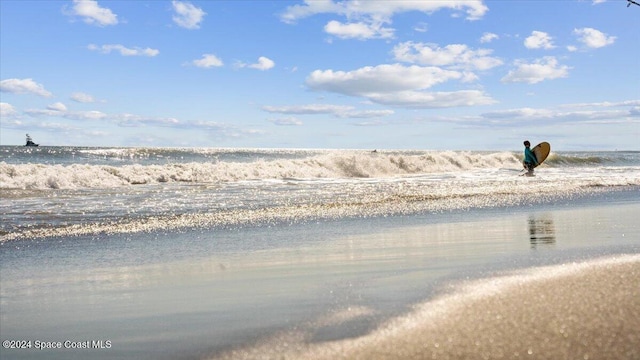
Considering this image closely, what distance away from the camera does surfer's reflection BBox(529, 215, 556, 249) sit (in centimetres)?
648

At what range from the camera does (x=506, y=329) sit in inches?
118

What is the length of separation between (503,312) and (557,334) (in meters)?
0.46

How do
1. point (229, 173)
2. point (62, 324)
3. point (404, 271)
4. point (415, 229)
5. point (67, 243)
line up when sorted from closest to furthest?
point (62, 324)
point (404, 271)
point (67, 243)
point (415, 229)
point (229, 173)

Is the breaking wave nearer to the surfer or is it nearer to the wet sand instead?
the surfer

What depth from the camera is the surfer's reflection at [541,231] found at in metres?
6.48

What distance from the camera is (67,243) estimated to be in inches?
272

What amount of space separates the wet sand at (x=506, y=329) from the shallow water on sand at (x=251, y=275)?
17 cm

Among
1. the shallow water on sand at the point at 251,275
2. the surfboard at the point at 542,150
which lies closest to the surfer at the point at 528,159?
the surfboard at the point at 542,150

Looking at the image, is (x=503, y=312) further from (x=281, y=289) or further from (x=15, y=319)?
(x=15, y=319)

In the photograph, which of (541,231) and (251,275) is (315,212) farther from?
(251,275)

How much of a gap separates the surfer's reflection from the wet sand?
8.17 ft

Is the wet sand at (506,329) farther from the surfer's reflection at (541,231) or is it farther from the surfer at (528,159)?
the surfer at (528,159)

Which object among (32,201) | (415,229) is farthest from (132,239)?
(32,201)

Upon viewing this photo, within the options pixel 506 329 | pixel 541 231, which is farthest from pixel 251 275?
pixel 541 231
